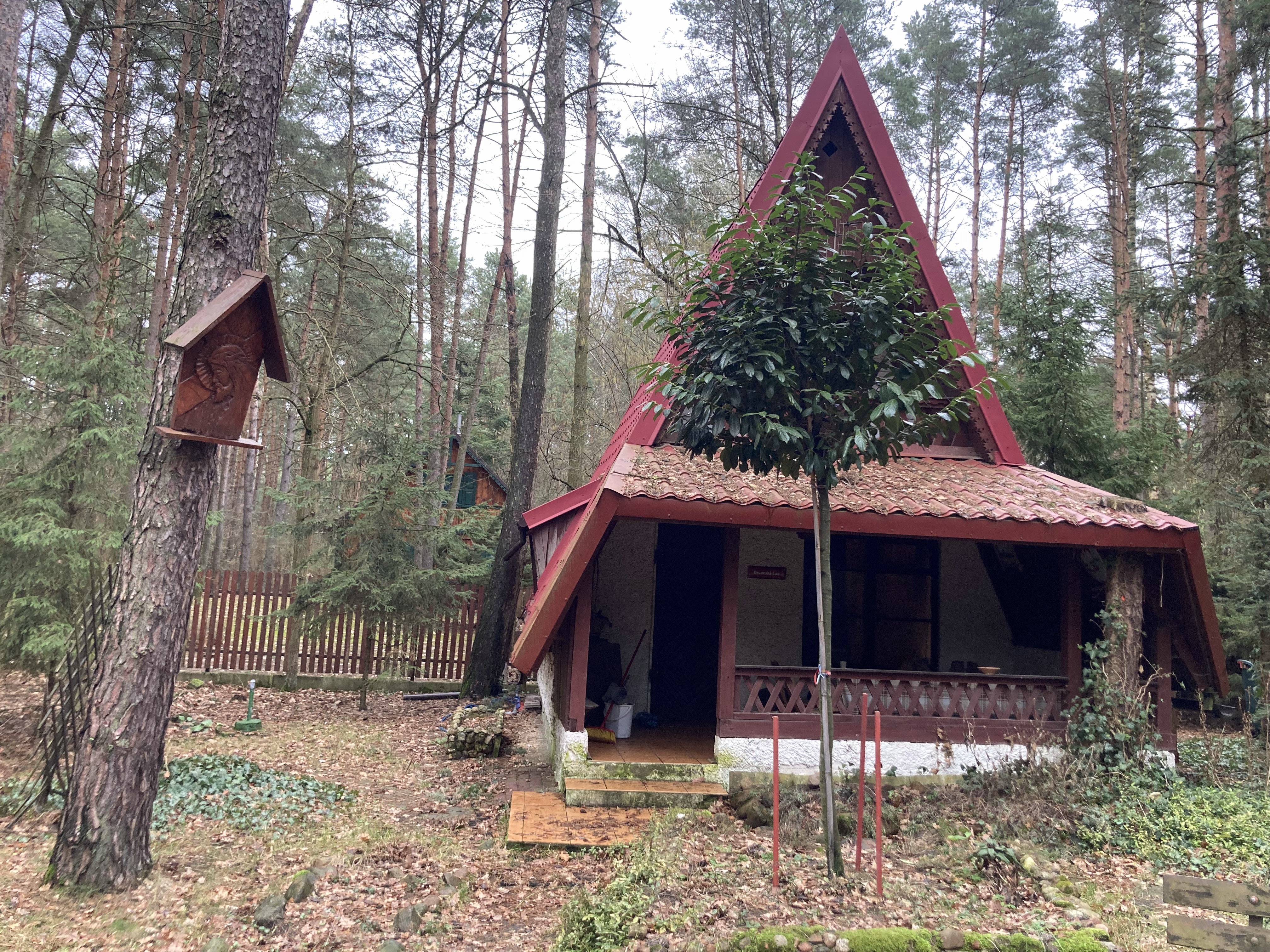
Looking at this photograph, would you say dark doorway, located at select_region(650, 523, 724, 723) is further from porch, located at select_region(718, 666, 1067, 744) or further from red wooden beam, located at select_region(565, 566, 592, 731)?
red wooden beam, located at select_region(565, 566, 592, 731)

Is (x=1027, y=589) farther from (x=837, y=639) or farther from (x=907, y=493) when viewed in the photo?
(x=907, y=493)

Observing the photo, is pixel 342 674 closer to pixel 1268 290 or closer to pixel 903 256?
pixel 903 256

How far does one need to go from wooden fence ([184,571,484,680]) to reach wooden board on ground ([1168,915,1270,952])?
946 centimetres

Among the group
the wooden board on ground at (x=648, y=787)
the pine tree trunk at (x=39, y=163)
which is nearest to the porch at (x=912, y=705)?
the wooden board on ground at (x=648, y=787)

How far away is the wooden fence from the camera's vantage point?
37.8ft

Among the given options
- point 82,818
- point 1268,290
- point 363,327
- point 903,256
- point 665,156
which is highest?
point 665,156

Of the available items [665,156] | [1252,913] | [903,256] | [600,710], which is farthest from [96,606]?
[665,156]

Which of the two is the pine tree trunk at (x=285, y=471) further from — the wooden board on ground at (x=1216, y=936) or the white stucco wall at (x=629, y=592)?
the wooden board on ground at (x=1216, y=936)

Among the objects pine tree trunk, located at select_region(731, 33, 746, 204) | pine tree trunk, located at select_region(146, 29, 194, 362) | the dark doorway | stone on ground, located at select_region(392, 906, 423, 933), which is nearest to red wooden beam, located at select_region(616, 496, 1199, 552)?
the dark doorway

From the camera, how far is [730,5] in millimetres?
14484

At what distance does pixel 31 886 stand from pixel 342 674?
770 cm

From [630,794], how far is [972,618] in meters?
4.84

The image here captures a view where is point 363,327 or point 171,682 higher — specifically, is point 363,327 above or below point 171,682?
above

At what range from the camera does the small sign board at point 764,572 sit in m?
8.48
